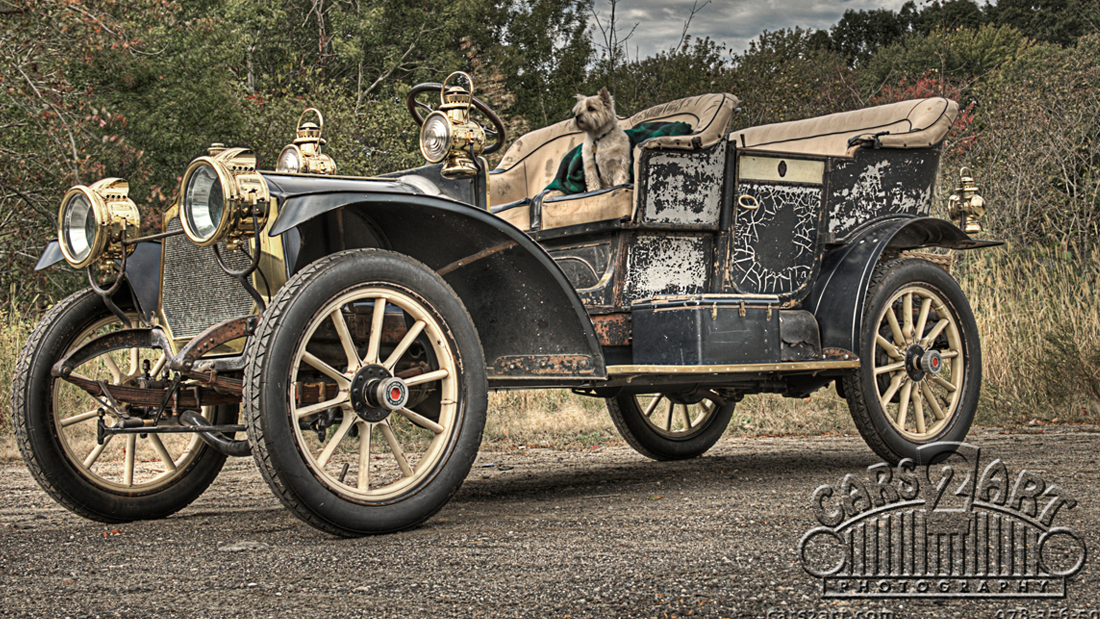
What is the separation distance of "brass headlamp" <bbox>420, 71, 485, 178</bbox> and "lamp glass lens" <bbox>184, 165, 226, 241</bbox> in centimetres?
100

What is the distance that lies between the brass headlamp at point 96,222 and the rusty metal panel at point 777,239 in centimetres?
271

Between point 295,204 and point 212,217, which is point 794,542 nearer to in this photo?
point 295,204

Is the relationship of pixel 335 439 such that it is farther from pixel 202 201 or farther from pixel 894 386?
pixel 894 386

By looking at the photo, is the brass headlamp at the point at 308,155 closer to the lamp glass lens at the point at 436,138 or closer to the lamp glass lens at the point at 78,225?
the lamp glass lens at the point at 436,138

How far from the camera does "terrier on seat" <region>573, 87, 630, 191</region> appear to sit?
5.25m

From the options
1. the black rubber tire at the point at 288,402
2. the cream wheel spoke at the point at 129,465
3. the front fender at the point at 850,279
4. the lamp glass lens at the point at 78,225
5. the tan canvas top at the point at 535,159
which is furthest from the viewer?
the tan canvas top at the point at 535,159

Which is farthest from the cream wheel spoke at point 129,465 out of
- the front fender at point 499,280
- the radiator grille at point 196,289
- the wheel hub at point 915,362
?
the wheel hub at point 915,362

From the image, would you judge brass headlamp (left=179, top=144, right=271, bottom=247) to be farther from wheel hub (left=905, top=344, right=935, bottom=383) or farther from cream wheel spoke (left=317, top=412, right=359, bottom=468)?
wheel hub (left=905, top=344, right=935, bottom=383)

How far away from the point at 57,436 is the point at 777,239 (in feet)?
10.8

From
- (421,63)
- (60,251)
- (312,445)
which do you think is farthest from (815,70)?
(60,251)

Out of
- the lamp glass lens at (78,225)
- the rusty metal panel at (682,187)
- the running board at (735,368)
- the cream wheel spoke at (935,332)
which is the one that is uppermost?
the rusty metal panel at (682,187)

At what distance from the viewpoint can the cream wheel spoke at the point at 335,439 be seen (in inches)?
125

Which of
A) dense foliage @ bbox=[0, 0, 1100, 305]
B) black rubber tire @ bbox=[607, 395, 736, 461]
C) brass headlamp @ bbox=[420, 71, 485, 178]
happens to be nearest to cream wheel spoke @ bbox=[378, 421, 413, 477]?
brass headlamp @ bbox=[420, 71, 485, 178]

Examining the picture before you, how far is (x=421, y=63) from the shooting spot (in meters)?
21.6
